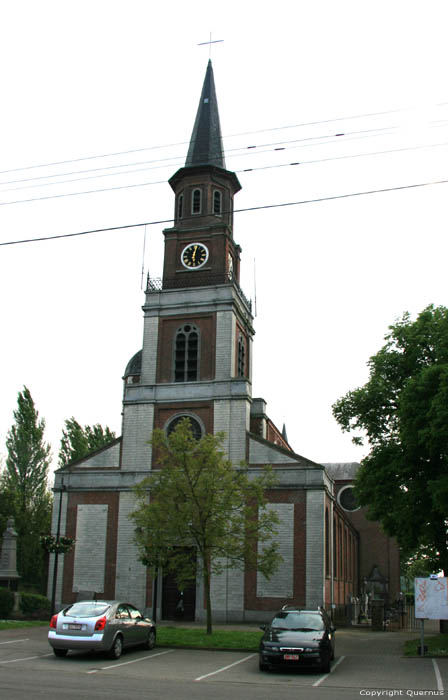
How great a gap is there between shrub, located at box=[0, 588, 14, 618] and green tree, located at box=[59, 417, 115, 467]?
3144cm

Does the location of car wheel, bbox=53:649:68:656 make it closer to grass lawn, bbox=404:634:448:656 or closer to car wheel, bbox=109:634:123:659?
car wheel, bbox=109:634:123:659

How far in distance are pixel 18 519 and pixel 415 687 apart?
129ft

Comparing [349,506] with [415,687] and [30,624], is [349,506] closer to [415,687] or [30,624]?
[30,624]

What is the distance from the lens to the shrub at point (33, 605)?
31938 mm

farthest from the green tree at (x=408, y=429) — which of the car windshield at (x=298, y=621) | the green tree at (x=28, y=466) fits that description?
the green tree at (x=28, y=466)

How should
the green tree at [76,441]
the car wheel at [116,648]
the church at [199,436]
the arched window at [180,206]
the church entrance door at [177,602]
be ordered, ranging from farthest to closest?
the green tree at [76,441] < the arched window at [180,206] < the church entrance door at [177,602] < the church at [199,436] < the car wheel at [116,648]

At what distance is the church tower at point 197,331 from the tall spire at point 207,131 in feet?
0.50

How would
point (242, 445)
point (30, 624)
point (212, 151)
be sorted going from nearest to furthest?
point (30, 624), point (242, 445), point (212, 151)

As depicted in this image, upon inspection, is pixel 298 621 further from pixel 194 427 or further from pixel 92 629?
pixel 194 427

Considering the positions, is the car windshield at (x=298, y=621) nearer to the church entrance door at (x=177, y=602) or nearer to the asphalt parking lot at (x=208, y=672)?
the asphalt parking lot at (x=208, y=672)

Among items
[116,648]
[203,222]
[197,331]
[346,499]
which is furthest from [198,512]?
[346,499]

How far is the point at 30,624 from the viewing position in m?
27.6

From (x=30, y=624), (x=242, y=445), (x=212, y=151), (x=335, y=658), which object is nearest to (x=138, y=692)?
(x=335, y=658)

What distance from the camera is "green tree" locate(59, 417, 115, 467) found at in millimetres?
62781
